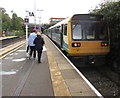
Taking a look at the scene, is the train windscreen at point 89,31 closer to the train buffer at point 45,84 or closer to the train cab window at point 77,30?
the train cab window at point 77,30

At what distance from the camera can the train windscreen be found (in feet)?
31.2

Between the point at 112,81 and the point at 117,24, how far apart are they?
2.68m

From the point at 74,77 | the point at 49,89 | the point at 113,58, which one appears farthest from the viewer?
the point at 113,58

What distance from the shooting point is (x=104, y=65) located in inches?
419

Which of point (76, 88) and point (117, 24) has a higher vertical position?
point (117, 24)

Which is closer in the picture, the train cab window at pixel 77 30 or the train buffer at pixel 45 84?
the train buffer at pixel 45 84

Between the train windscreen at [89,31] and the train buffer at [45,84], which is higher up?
the train windscreen at [89,31]

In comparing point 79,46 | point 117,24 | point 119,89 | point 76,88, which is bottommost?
point 119,89

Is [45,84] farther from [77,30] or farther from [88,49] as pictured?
[77,30]

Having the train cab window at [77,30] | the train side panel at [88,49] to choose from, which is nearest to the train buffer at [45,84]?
the train side panel at [88,49]

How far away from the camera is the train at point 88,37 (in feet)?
30.7

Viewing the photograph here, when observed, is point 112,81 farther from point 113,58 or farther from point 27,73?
point 27,73

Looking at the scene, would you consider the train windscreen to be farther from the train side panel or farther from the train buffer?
the train buffer

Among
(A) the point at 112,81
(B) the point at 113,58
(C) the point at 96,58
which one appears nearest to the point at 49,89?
(A) the point at 112,81
